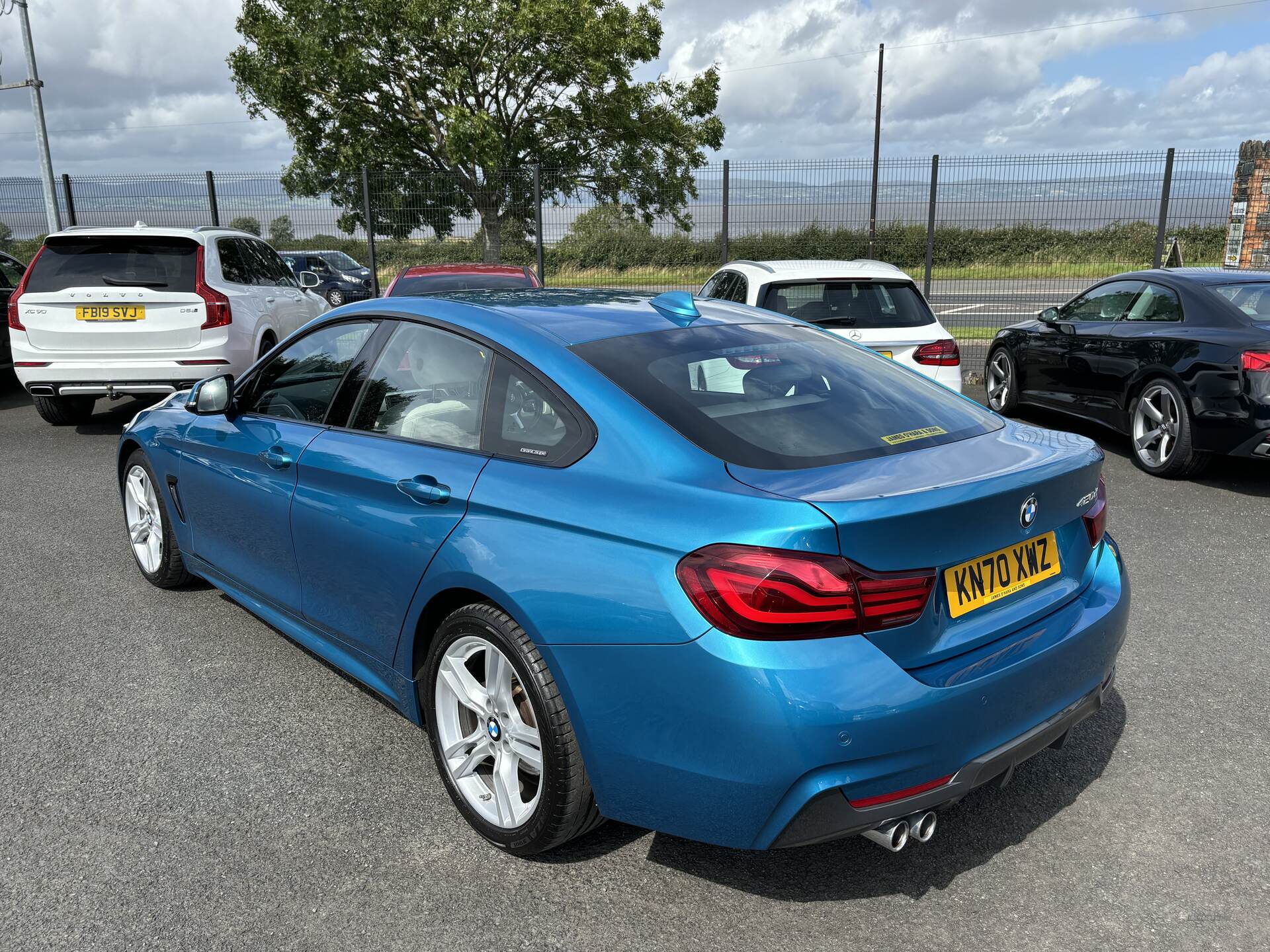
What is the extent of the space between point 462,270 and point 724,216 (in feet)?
16.8

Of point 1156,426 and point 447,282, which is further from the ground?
point 447,282

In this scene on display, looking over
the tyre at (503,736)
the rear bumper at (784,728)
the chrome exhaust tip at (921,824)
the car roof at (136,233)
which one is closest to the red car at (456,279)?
the car roof at (136,233)

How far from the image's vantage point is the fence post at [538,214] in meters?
14.6

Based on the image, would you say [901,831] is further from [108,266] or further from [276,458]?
[108,266]

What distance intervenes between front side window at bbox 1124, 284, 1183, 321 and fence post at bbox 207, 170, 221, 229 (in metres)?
13.3

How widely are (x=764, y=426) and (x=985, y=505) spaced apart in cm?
61

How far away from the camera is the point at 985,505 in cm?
238

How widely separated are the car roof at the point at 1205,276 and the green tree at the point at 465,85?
1909 centimetres

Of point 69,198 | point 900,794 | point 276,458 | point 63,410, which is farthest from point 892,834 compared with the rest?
point 69,198

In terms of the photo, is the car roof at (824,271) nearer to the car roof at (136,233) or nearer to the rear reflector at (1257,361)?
the rear reflector at (1257,361)

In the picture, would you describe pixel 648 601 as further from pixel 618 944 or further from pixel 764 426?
pixel 618 944

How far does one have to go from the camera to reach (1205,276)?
289 inches

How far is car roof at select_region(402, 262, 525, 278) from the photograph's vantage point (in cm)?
1017

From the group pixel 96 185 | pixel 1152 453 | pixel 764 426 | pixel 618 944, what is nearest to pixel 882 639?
pixel 764 426
